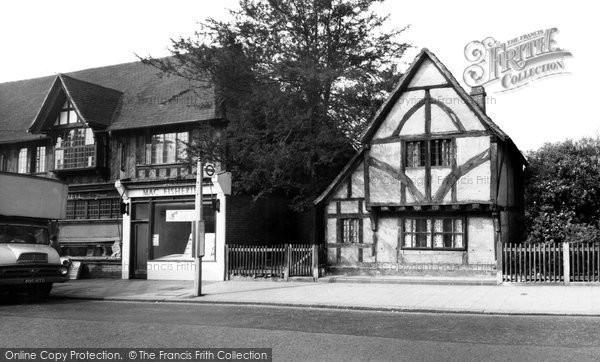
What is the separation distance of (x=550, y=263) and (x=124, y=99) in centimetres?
2010

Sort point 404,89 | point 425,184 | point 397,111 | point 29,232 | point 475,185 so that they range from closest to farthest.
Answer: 1. point 29,232
2. point 475,185
3. point 425,184
4. point 404,89
5. point 397,111

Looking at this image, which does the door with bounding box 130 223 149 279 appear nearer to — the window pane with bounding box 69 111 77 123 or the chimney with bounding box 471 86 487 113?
the window pane with bounding box 69 111 77 123

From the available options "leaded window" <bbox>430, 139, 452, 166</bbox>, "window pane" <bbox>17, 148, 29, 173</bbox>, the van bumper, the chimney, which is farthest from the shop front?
the chimney

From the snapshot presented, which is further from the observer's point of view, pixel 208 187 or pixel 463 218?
pixel 208 187

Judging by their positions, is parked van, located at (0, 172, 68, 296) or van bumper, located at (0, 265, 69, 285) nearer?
van bumper, located at (0, 265, 69, 285)

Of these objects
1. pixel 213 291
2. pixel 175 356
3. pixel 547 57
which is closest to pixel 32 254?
pixel 213 291

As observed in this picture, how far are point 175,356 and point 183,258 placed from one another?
14.7 meters

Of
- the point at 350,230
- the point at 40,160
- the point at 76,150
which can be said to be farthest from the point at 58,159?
the point at 350,230

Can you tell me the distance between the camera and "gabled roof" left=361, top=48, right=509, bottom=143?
65.8ft

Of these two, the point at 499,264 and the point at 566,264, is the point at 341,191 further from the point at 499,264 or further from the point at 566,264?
the point at 566,264

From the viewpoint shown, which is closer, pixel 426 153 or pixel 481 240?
pixel 481 240

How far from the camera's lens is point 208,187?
73.3 feet

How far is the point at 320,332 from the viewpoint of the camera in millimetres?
10297

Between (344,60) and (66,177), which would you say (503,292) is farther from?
(66,177)
